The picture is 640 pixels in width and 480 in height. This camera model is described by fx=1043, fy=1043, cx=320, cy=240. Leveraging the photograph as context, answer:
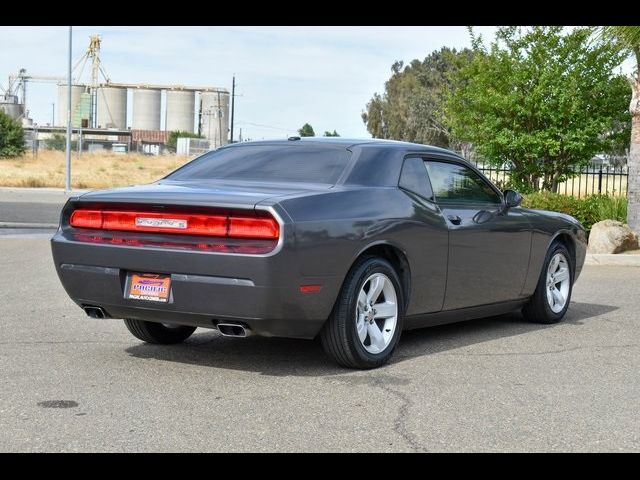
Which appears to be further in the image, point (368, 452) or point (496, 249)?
point (496, 249)

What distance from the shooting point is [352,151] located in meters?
7.38

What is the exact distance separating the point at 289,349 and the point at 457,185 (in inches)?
73.0

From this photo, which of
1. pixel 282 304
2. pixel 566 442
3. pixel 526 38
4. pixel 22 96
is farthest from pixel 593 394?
pixel 22 96

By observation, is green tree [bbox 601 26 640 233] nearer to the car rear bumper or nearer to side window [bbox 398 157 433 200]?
side window [bbox 398 157 433 200]

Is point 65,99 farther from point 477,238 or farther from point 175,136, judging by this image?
point 477,238

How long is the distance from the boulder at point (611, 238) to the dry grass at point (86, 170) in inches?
1277

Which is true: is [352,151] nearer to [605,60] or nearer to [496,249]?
[496,249]

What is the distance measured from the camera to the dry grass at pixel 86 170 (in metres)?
49.2

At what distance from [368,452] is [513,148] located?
679 inches

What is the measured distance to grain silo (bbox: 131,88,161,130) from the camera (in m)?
135

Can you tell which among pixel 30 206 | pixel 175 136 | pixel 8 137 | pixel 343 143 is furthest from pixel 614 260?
pixel 175 136

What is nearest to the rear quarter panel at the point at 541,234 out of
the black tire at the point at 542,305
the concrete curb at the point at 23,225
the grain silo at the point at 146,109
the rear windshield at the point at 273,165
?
the black tire at the point at 542,305

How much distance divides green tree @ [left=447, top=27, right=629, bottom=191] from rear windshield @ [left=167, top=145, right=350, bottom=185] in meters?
14.0
